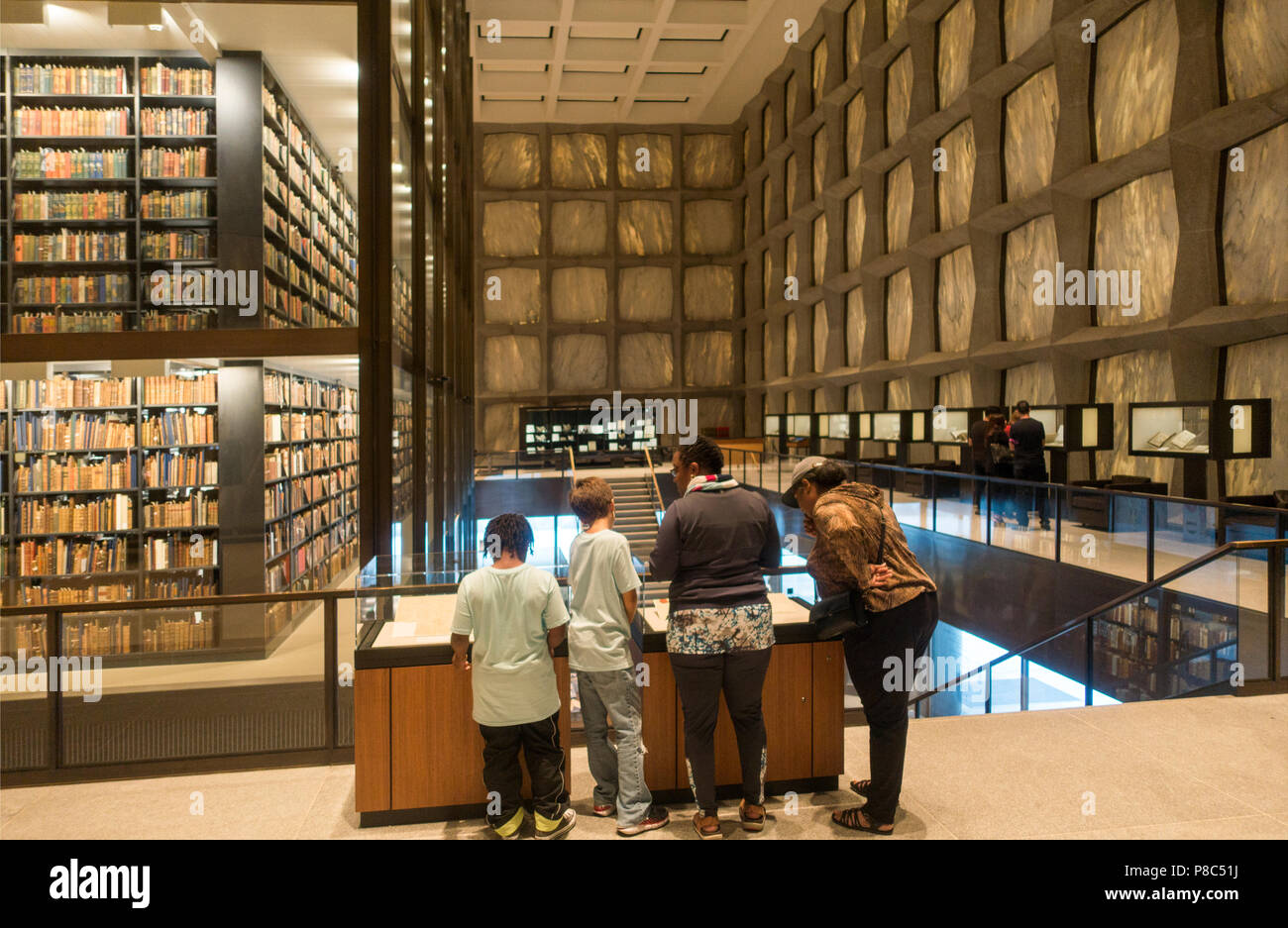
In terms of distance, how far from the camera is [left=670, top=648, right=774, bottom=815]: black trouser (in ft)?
11.7

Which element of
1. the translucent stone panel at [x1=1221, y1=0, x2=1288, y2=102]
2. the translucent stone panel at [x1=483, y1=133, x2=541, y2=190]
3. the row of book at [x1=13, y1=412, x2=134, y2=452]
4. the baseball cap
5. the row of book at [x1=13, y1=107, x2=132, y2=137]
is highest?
the translucent stone panel at [x1=483, y1=133, x2=541, y2=190]

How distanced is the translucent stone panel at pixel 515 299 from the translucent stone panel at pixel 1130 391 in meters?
21.4

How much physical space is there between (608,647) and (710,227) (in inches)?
1214

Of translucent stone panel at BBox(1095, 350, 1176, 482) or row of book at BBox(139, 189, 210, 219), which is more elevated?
row of book at BBox(139, 189, 210, 219)

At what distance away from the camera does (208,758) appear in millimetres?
4527

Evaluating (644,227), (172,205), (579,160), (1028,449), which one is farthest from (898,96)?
(172,205)

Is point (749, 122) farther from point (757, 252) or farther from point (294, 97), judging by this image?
point (294, 97)

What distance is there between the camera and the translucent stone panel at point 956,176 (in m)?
18.4

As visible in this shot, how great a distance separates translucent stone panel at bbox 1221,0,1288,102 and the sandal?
11.4 metres

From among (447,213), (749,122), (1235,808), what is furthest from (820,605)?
(749,122)

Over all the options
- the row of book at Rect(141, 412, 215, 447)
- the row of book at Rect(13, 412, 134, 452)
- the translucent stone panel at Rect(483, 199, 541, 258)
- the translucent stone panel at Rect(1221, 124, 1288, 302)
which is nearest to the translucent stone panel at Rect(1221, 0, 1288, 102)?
the translucent stone panel at Rect(1221, 124, 1288, 302)

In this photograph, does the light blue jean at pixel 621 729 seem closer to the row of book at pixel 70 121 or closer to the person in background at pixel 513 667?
the person in background at pixel 513 667

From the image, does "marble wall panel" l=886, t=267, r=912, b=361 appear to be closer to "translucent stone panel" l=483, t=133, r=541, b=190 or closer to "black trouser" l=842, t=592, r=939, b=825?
"translucent stone panel" l=483, t=133, r=541, b=190

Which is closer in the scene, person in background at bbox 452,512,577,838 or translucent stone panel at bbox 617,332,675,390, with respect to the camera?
person in background at bbox 452,512,577,838
